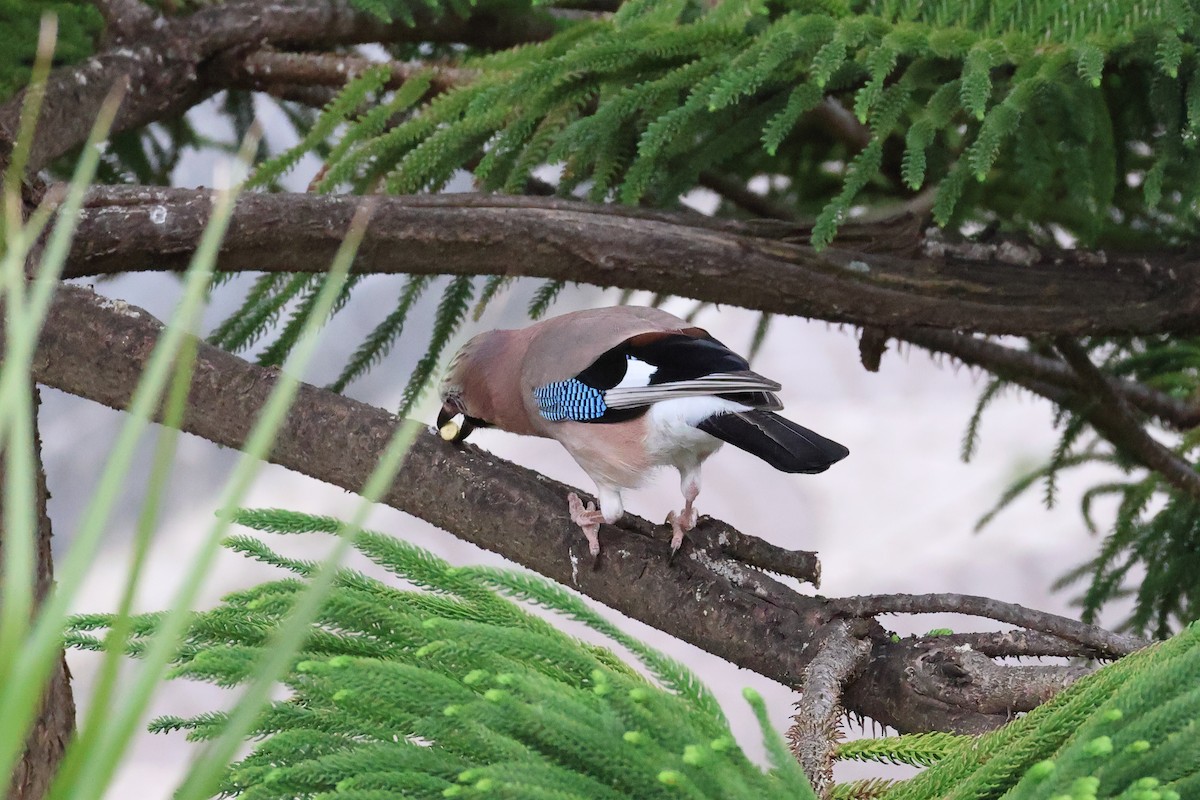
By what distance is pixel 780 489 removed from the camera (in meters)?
5.53

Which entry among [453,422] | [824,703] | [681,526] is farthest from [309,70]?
[824,703]

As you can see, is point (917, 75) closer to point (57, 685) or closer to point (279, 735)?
point (279, 735)

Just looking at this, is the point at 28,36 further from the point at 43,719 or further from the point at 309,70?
the point at 43,719

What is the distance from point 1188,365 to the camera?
8.30 feet

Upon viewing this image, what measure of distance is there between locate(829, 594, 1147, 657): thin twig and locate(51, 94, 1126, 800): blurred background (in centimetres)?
268

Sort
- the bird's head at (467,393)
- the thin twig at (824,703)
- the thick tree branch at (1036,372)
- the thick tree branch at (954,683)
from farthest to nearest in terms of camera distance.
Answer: the thick tree branch at (1036,372) → the bird's head at (467,393) → the thick tree branch at (954,683) → the thin twig at (824,703)

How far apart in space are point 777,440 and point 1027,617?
358mm

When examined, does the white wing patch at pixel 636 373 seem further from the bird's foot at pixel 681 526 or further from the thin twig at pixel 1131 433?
the thin twig at pixel 1131 433

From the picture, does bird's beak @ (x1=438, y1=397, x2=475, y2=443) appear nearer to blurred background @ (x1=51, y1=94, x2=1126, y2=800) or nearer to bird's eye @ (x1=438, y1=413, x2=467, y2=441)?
bird's eye @ (x1=438, y1=413, x2=467, y2=441)

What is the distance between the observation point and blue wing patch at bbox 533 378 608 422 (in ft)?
5.42

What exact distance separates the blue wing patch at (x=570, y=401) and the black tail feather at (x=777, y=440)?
0.71 ft

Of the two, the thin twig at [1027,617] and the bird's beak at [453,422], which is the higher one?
the bird's beak at [453,422]

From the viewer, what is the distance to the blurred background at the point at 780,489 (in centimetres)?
439

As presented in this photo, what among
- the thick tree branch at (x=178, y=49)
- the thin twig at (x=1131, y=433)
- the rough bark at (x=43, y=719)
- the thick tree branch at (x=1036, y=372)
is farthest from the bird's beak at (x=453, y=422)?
the thin twig at (x=1131, y=433)
